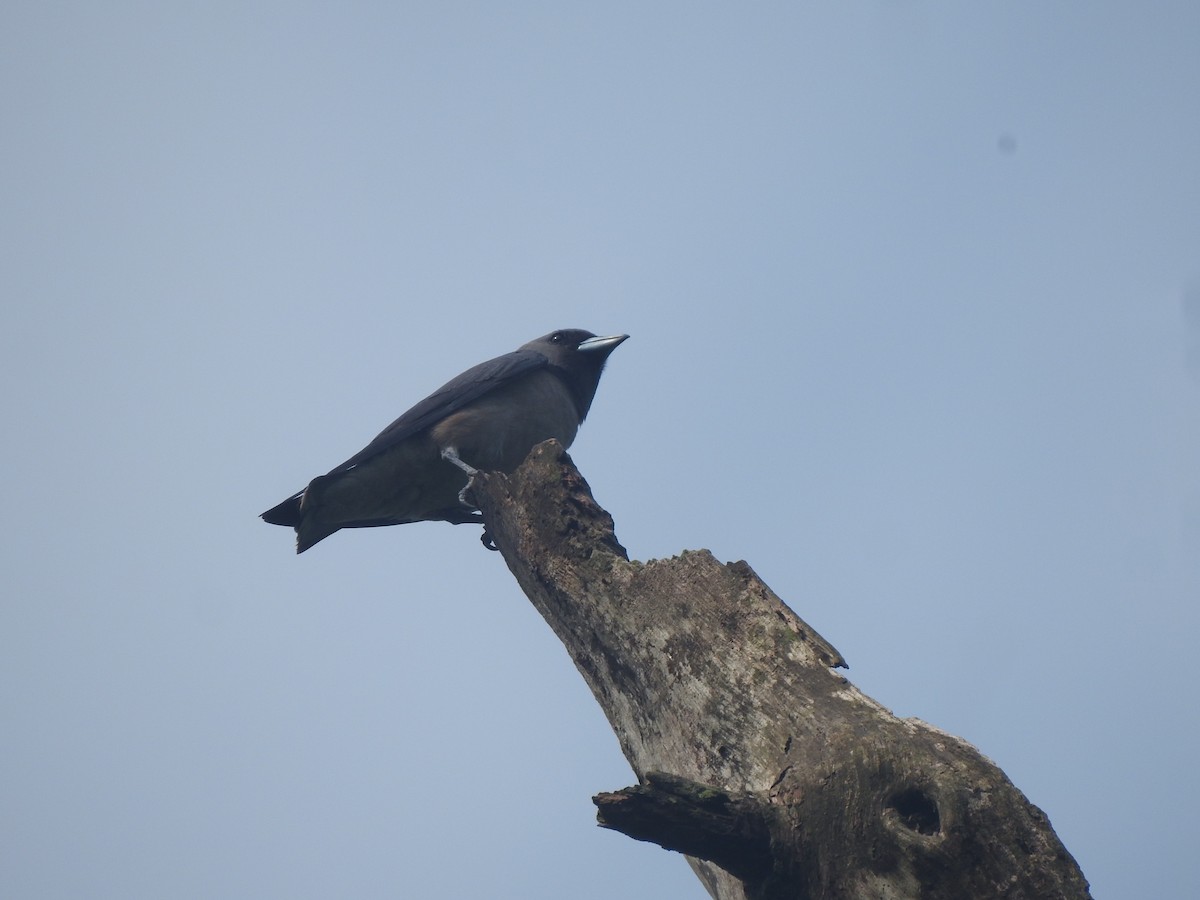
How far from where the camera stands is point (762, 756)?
309 cm

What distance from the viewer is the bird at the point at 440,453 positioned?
752 centimetres

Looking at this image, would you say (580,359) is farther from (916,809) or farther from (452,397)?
(916,809)

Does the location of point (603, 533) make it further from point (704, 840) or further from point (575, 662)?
point (704, 840)

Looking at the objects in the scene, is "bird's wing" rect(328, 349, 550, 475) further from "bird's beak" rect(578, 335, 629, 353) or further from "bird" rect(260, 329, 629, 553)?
"bird's beak" rect(578, 335, 629, 353)

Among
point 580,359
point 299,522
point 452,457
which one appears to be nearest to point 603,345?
point 580,359

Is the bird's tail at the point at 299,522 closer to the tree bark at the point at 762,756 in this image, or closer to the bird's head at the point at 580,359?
the bird's head at the point at 580,359

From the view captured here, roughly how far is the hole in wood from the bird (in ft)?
15.2

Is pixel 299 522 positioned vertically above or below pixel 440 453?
below

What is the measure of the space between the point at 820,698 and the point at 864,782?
→ 35 centimetres

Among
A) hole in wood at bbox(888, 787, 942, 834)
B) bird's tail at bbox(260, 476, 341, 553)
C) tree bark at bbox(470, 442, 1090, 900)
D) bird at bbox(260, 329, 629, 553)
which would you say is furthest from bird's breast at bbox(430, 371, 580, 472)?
hole in wood at bbox(888, 787, 942, 834)

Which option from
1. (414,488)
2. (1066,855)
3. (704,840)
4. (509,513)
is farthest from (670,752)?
(414,488)

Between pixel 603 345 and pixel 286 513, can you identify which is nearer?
pixel 286 513

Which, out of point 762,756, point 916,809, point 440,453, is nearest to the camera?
point 916,809

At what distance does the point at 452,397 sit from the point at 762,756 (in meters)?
5.23
